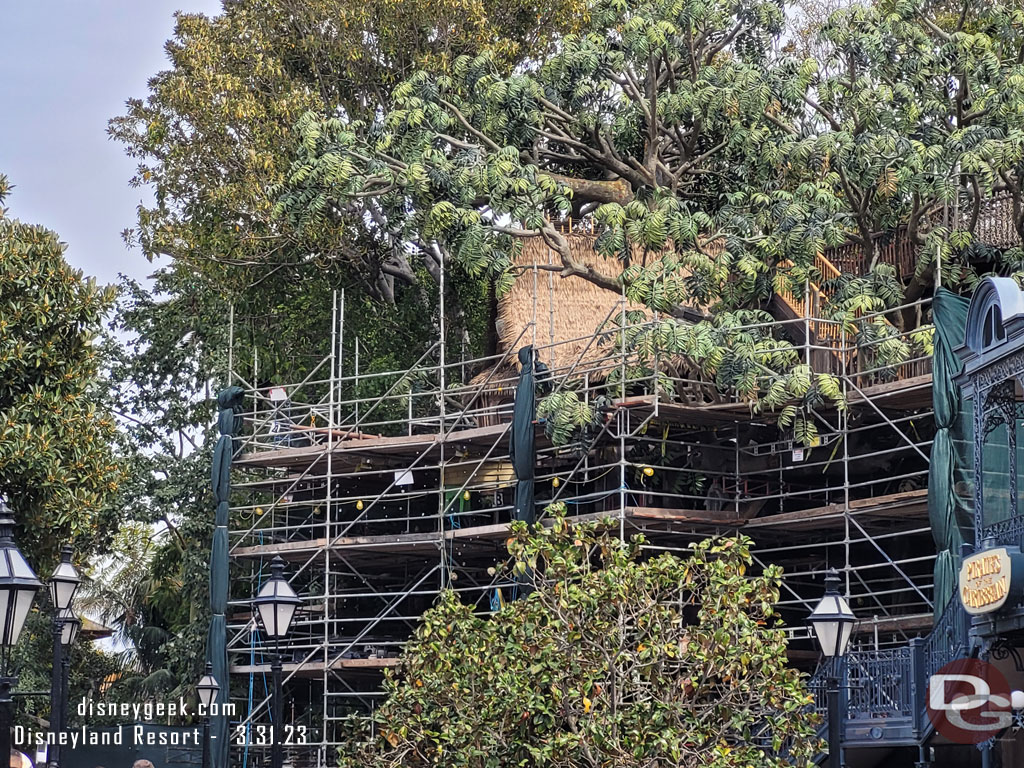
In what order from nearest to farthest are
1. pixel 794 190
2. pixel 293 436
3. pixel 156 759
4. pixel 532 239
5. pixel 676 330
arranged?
pixel 676 330 < pixel 794 190 < pixel 156 759 < pixel 532 239 < pixel 293 436

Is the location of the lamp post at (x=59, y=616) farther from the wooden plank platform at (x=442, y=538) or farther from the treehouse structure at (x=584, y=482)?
the wooden plank platform at (x=442, y=538)

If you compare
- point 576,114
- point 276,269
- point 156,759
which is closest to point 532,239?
point 576,114

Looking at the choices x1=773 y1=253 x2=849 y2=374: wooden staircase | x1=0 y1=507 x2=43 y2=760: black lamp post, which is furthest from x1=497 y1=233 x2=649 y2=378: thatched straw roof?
x1=0 y1=507 x2=43 y2=760: black lamp post

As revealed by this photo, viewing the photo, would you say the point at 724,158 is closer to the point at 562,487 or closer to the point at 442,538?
the point at 562,487

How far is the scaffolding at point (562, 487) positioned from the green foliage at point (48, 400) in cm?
627

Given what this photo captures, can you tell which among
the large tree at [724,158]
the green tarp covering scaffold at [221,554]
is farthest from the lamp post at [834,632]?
the green tarp covering scaffold at [221,554]

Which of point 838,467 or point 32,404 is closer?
point 32,404

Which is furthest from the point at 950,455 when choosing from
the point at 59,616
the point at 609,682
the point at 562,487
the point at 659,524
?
the point at 59,616

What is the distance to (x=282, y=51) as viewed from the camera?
32.2 m

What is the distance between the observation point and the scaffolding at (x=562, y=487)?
81.5 feet

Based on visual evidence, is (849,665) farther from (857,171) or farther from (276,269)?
(276,269)

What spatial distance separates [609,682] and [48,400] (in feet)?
26.5

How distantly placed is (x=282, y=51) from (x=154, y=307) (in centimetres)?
809

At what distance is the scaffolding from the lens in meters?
24.8
